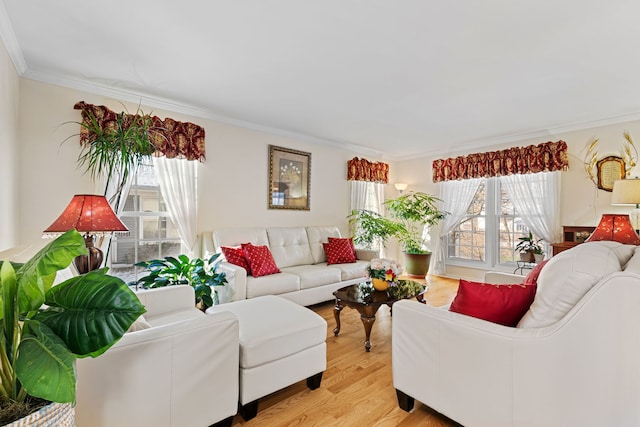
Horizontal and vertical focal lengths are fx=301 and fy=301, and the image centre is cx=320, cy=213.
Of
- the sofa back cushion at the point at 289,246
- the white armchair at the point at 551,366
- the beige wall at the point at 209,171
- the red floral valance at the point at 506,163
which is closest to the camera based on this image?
the white armchair at the point at 551,366

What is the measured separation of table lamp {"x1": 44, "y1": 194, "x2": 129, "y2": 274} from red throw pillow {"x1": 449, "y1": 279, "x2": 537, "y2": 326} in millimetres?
2169

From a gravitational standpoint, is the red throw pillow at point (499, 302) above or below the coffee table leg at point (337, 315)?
above

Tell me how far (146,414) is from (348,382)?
4.22 feet

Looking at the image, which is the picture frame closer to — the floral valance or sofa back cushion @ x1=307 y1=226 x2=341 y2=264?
the floral valance

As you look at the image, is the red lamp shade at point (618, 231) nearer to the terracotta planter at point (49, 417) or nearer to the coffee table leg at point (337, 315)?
the coffee table leg at point (337, 315)

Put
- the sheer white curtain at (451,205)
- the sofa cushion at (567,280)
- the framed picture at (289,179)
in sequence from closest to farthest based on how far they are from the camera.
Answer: the sofa cushion at (567,280), the framed picture at (289,179), the sheer white curtain at (451,205)

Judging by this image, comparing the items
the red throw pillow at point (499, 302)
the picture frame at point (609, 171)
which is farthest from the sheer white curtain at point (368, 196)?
the red throw pillow at point (499, 302)

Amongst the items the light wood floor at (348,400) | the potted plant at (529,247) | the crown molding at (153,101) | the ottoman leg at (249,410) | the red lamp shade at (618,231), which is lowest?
the light wood floor at (348,400)

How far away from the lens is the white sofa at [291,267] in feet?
10.4

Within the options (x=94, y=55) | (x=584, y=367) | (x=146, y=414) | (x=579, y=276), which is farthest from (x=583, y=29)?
(x=94, y=55)

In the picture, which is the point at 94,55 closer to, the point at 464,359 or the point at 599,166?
the point at 464,359

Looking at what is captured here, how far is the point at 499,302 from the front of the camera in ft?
4.96

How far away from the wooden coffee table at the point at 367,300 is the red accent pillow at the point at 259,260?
0.94m

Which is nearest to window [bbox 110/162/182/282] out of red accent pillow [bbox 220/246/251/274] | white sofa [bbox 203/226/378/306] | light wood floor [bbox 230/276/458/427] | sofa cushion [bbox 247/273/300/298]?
white sofa [bbox 203/226/378/306]
